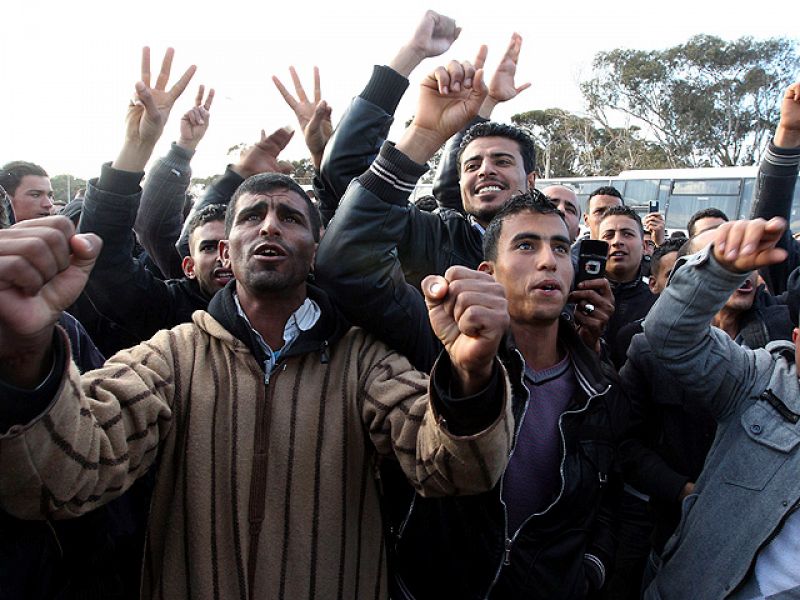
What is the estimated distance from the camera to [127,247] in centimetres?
201

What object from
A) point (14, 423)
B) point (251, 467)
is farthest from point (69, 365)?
point (251, 467)

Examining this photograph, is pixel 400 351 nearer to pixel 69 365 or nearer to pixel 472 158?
pixel 69 365

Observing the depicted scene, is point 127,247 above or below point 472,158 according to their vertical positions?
below

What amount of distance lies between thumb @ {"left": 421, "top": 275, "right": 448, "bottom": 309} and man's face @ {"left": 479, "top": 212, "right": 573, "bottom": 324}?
677mm

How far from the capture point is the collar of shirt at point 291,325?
1.68 metres

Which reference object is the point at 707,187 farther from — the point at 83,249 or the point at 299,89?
the point at 83,249

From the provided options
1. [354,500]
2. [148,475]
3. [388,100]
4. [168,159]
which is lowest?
[148,475]

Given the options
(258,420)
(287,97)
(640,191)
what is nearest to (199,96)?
(287,97)

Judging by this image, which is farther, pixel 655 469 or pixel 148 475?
pixel 655 469

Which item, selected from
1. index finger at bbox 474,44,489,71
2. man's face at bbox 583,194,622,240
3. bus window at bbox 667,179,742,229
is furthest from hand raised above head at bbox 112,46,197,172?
bus window at bbox 667,179,742,229

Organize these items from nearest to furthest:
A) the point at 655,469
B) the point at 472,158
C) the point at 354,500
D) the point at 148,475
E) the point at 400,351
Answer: the point at 354,500
the point at 400,351
the point at 148,475
the point at 655,469
the point at 472,158

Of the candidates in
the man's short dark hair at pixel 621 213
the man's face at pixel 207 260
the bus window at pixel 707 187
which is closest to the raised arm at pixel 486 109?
the man's face at pixel 207 260

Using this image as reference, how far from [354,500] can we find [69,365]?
768 millimetres

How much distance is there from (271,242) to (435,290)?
66 cm
